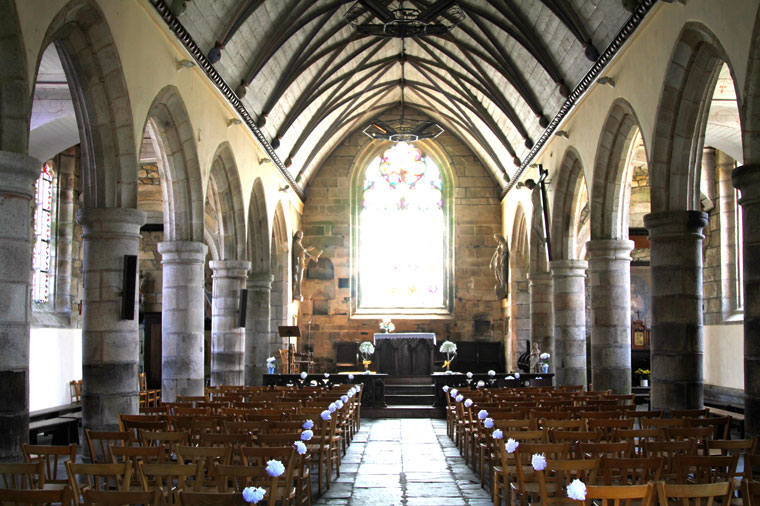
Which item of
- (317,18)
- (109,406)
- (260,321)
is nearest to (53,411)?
(109,406)

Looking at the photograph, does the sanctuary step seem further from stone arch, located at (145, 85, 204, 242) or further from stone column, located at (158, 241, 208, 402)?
stone arch, located at (145, 85, 204, 242)

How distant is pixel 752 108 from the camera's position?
846 cm

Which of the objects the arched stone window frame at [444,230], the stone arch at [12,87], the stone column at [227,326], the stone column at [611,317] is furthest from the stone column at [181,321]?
the arched stone window frame at [444,230]

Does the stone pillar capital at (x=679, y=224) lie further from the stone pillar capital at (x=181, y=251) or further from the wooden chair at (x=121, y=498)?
the wooden chair at (x=121, y=498)

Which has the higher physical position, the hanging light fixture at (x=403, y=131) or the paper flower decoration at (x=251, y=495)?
the hanging light fixture at (x=403, y=131)

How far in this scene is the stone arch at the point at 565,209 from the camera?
1755 cm

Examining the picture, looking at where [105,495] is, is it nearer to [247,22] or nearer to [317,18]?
[247,22]

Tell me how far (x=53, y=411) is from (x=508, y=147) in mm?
13101

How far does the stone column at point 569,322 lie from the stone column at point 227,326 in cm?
686

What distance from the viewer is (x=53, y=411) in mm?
14227

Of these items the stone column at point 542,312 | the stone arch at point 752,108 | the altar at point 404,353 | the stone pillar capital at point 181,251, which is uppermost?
the stone arch at point 752,108

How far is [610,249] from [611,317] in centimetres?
125

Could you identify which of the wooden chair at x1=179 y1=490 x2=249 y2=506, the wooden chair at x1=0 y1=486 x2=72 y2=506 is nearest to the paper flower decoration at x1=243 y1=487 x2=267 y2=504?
the wooden chair at x1=179 y1=490 x2=249 y2=506

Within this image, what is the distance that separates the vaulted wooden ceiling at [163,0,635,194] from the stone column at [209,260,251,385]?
3.28 metres
